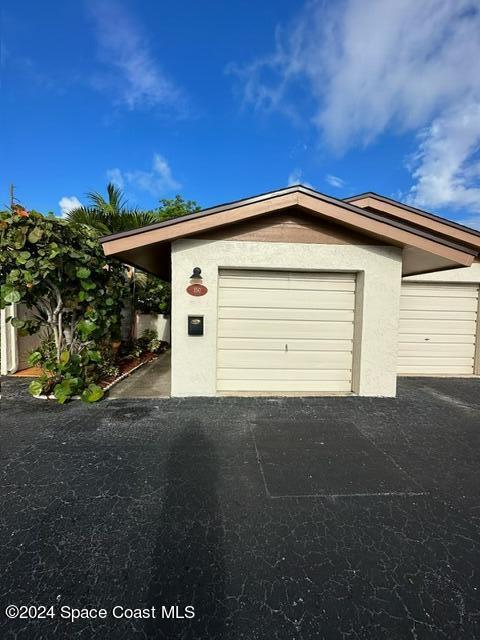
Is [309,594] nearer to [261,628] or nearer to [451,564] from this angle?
[261,628]

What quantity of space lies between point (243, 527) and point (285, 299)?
11.7ft

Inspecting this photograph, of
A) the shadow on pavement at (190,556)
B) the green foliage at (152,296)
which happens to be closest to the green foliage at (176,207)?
the green foliage at (152,296)

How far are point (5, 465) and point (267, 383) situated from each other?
143 inches

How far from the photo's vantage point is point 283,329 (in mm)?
5168

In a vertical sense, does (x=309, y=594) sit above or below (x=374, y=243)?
below

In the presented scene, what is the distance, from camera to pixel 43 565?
1.85 meters

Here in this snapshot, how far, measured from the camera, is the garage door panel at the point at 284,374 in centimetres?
519

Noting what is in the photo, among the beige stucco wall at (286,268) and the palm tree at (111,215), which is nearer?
the beige stucco wall at (286,268)

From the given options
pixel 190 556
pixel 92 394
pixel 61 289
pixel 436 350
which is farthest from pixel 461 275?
pixel 61 289

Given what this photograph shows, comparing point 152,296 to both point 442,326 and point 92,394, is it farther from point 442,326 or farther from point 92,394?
point 442,326

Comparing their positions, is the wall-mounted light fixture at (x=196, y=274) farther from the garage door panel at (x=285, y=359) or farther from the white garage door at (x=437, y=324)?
the white garage door at (x=437, y=324)

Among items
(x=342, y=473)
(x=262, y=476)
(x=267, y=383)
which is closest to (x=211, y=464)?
(x=262, y=476)

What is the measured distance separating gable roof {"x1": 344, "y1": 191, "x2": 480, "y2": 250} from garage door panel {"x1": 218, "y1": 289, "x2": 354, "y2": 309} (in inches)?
104

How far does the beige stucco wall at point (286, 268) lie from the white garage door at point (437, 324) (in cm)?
214
